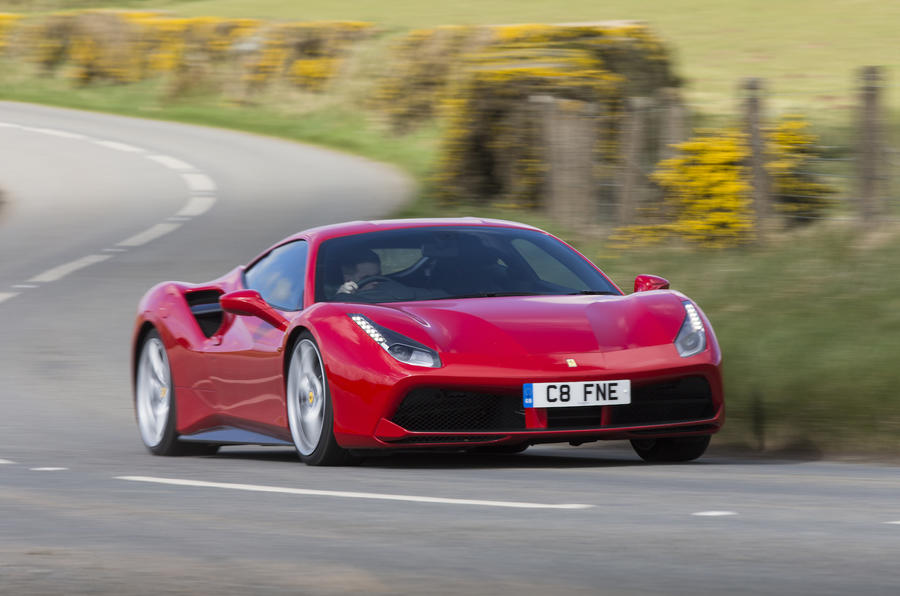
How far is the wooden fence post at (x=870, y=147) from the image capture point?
12.9 meters

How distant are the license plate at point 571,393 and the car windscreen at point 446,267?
101 cm

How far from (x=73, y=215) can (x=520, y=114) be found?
669cm

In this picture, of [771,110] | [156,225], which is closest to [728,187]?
[156,225]

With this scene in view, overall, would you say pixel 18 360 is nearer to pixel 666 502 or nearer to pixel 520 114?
pixel 520 114

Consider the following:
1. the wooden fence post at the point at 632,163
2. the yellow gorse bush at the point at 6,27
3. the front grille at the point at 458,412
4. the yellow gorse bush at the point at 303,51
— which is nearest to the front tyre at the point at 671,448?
the front grille at the point at 458,412

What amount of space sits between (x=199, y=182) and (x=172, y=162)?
2.27m

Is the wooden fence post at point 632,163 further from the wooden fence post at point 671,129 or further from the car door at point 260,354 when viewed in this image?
the car door at point 260,354

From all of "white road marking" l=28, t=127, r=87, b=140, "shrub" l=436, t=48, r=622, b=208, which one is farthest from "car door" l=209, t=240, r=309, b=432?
"white road marking" l=28, t=127, r=87, b=140

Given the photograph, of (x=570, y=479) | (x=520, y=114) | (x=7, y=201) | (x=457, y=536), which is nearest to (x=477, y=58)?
(x=520, y=114)

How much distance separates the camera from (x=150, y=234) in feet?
65.3

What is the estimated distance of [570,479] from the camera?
25.0 feet

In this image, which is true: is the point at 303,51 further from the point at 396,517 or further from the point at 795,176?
the point at 396,517

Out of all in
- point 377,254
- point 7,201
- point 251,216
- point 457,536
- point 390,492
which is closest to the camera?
point 457,536

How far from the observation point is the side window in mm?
8969
